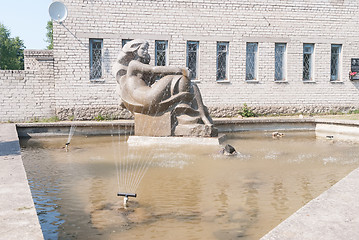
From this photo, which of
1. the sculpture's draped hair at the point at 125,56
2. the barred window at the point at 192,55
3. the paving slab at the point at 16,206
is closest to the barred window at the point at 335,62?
the barred window at the point at 192,55

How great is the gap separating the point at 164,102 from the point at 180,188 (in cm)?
397

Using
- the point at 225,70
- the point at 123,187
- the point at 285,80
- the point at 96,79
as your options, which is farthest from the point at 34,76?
the point at 123,187

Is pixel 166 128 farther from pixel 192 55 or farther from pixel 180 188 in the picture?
pixel 192 55

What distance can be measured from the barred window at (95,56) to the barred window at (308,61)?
26.3 ft

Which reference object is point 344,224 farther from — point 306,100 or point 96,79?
point 306,100

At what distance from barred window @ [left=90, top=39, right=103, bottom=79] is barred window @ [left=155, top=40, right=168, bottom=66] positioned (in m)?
2.00

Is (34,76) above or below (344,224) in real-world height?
above

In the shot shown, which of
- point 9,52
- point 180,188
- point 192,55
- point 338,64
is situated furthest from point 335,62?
point 9,52

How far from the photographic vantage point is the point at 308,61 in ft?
56.6

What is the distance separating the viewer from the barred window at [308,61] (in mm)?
17141

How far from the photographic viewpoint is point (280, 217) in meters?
3.89

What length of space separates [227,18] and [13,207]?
14.1 metres

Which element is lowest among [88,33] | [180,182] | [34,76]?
[180,182]

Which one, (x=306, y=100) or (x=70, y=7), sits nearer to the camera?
(x=70, y=7)
